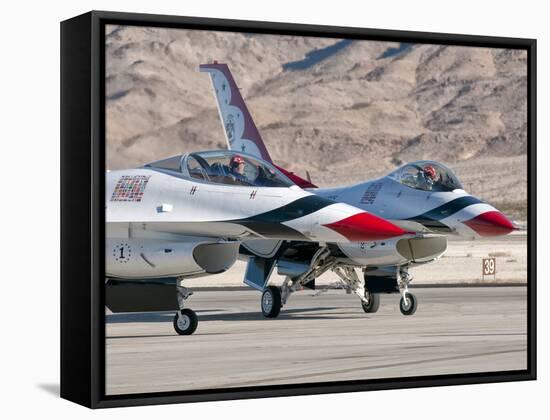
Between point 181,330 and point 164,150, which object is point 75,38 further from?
point 164,150

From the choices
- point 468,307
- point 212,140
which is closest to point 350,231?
point 468,307

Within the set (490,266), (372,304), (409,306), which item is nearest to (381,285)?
(372,304)

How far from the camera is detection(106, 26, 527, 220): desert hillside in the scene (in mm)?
79812

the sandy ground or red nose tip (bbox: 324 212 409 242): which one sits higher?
red nose tip (bbox: 324 212 409 242)

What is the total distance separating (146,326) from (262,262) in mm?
2863

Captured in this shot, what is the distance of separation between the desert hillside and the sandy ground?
20170mm

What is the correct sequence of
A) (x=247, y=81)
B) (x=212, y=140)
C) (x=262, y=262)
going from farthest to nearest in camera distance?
(x=247, y=81) → (x=212, y=140) → (x=262, y=262)

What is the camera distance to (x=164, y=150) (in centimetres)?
7219

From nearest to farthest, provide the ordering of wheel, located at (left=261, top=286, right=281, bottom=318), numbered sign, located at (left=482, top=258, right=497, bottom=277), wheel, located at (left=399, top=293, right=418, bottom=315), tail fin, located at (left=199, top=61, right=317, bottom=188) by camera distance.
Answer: wheel, located at (left=261, top=286, right=281, bottom=318), wheel, located at (left=399, top=293, right=418, bottom=315), tail fin, located at (left=199, top=61, right=317, bottom=188), numbered sign, located at (left=482, top=258, right=497, bottom=277)

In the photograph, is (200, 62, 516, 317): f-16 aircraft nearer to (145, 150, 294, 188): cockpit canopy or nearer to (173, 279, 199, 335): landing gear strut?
(145, 150, 294, 188): cockpit canopy

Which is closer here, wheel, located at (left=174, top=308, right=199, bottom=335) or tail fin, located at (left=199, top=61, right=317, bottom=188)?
wheel, located at (left=174, top=308, right=199, bottom=335)

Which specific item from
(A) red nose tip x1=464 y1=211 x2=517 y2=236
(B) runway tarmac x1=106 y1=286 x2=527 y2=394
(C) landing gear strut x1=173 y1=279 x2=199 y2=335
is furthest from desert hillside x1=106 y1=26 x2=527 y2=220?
(C) landing gear strut x1=173 y1=279 x2=199 y2=335

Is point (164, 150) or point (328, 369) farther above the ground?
point (164, 150)

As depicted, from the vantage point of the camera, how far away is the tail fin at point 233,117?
2742 centimetres
